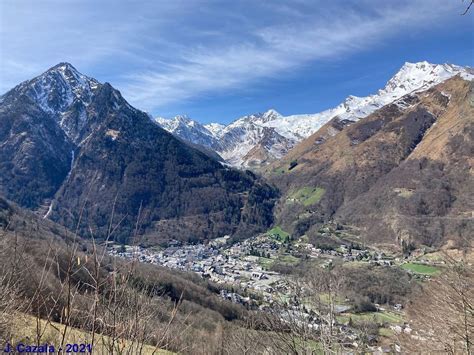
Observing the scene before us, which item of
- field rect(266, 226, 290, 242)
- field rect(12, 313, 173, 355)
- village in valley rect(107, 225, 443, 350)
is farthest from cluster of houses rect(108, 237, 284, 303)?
field rect(12, 313, 173, 355)

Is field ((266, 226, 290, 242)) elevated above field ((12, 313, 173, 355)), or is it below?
below

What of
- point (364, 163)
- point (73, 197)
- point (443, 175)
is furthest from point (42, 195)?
point (443, 175)

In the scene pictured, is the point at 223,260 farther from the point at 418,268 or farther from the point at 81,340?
the point at 81,340

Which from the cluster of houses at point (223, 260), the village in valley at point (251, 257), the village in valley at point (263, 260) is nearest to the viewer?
the village in valley at point (263, 260)

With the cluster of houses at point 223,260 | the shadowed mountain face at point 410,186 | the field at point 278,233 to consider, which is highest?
the shadowed mountain face at point 410,186

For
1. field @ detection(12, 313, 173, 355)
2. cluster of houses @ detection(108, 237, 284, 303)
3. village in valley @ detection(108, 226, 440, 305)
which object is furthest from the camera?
village in valley @ detection(108, 226, 440, 305)

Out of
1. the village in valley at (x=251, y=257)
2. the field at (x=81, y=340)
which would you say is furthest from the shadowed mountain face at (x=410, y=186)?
the field at (x=81, y=340)

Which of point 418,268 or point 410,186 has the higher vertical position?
point 410,186

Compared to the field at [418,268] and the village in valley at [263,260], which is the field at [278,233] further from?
the field at [418,268]

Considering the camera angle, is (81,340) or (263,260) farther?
(263,260)

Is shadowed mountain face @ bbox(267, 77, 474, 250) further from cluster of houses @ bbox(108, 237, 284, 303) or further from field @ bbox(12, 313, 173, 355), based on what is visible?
field @ bbox(12, 313, 173, 355)

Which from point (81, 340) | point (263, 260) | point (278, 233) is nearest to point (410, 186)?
point (278, 233)

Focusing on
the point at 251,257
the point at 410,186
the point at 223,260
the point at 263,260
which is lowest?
the point at 223,260
